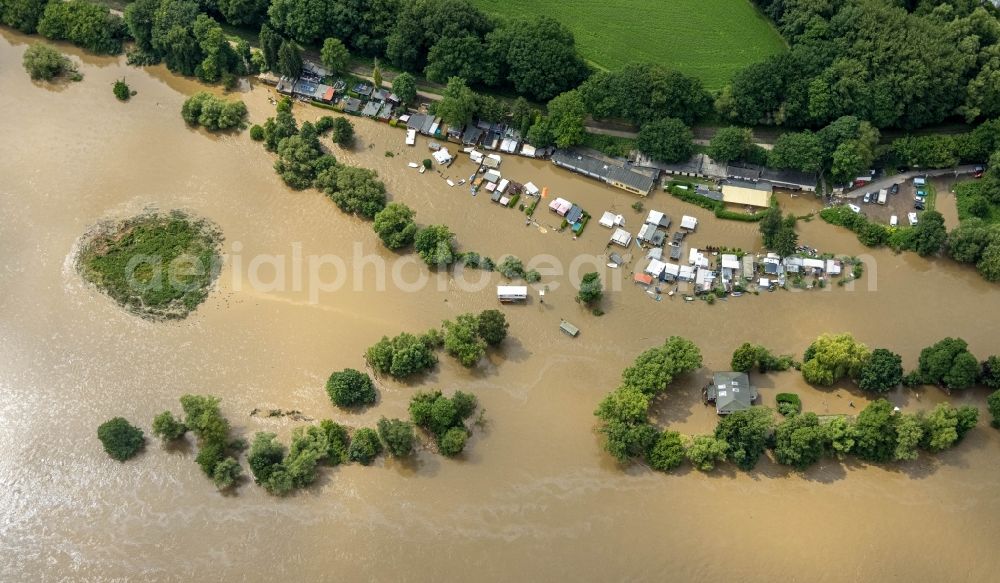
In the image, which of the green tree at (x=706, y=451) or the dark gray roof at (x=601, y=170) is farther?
the dark gray roof at (x=601, y=170)

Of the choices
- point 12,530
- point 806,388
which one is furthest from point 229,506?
point 806,388

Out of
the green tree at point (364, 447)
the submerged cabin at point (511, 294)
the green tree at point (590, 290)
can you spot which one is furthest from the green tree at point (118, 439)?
the green tree at point (590, 290)

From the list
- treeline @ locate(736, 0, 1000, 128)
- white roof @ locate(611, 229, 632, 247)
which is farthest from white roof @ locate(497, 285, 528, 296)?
treeline @ locate(736, 0, 1000, 128)

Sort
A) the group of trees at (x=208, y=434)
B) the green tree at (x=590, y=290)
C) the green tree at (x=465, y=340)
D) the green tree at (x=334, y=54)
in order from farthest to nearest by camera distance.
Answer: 1. the green tree at (x=334, y=54)
2. the green tree at (x=590, y=290)
3. the green tree at (x=465, y=340)
4. the group of trees at (x=208, y=434)

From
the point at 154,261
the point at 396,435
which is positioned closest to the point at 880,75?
the point at 396,435

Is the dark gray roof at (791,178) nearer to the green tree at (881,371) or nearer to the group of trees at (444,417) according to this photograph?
the green tree at (881,371)

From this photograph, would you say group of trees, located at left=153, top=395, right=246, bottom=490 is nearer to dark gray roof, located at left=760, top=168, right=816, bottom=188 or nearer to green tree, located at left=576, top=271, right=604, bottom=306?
green tree, located at left=576, top=271, right=604, bottom=306
